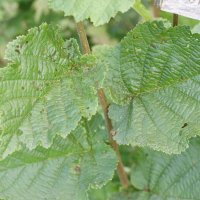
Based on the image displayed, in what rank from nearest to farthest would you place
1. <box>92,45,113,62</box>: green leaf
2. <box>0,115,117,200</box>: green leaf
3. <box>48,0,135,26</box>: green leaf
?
<box>48,0,135,26</box>: green leaf
<box>0,115,117,200</box>: green leaf
<box>92,45,113,62</box>: green leaf

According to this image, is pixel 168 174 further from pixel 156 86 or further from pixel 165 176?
pixel 156 86

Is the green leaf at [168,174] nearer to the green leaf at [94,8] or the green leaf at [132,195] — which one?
the green leaf at [132,195]

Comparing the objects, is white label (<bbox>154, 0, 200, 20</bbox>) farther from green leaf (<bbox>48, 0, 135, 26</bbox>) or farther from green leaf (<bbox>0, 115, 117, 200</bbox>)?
green leaf (<bbox>0, 115, 117, 200</bbox>)

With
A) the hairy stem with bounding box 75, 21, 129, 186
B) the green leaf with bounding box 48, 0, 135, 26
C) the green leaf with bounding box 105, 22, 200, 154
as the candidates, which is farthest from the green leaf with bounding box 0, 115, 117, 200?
the green leaf with bounding box 48, 0, 135, 26

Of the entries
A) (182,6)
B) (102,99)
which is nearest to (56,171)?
(102,99)

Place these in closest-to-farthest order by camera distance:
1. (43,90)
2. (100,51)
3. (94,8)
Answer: (94,8) → (43,90) → (100,51)

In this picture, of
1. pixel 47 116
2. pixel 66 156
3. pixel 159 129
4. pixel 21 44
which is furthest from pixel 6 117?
pixel 159 129
